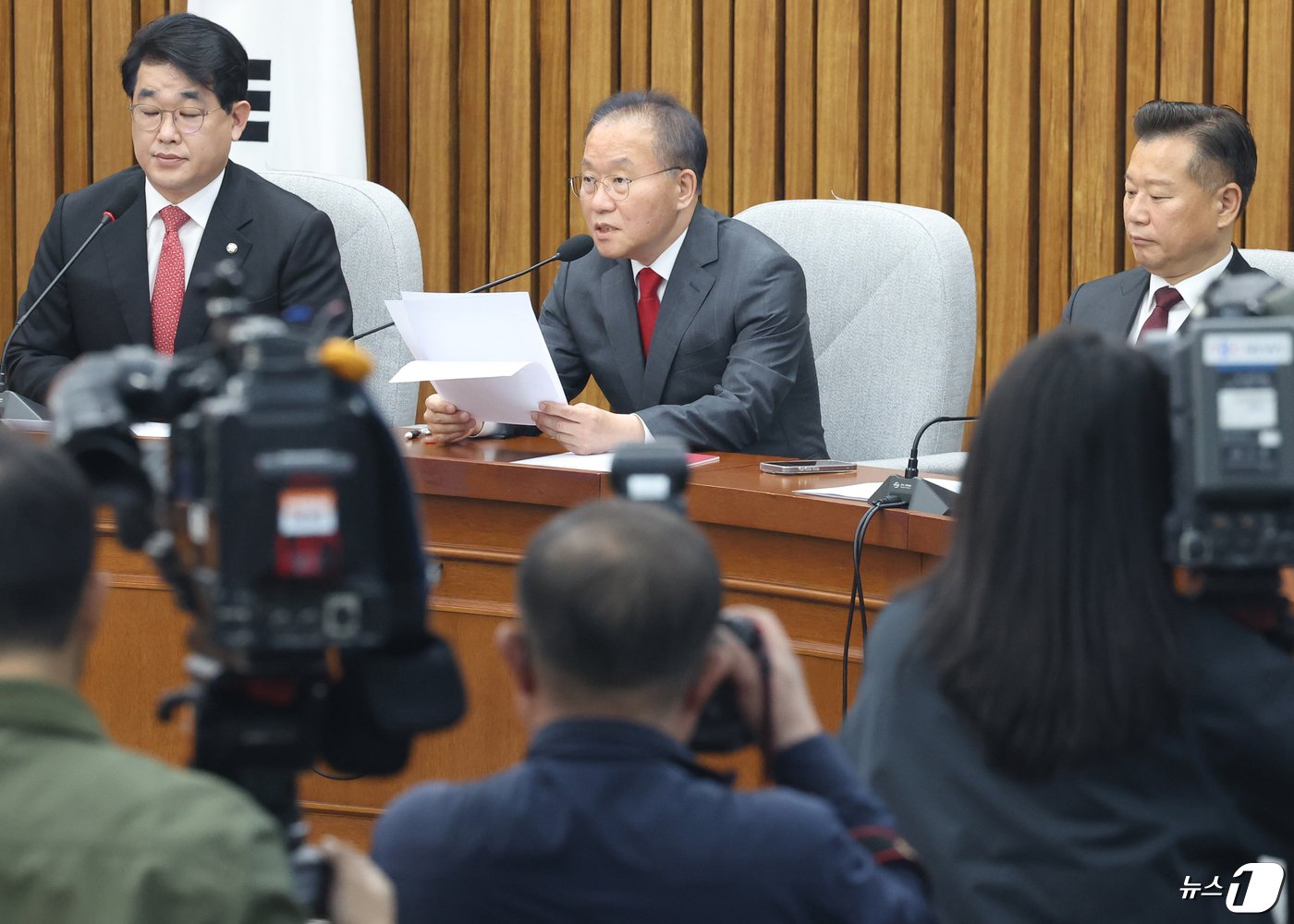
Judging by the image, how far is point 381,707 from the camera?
113 centimetres

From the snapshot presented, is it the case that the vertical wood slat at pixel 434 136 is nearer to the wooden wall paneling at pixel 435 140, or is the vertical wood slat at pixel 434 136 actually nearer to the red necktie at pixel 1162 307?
the wooden wall paneling at pixel 435 140

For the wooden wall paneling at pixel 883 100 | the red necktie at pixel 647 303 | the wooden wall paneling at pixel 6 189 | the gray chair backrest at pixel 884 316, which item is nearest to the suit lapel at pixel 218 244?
the red necktie at pixel 647 303

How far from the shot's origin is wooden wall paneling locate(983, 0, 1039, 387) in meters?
4.48

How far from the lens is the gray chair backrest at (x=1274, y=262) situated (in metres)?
3.32

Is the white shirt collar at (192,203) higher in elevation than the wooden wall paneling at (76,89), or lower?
lower

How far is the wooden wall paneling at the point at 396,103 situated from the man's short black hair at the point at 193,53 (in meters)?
1.25

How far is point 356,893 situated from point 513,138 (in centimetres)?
409

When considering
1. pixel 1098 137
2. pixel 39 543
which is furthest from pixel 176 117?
pixel 39 543

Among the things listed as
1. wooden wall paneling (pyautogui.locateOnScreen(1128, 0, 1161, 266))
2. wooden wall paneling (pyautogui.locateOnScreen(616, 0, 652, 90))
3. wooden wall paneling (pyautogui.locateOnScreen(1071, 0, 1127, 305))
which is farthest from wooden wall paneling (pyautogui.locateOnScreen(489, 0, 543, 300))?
wooden wall paneling (pyautogui.locateOnScreen(1128, 0, 1161, 266))

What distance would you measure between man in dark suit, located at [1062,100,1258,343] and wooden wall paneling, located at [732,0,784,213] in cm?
134

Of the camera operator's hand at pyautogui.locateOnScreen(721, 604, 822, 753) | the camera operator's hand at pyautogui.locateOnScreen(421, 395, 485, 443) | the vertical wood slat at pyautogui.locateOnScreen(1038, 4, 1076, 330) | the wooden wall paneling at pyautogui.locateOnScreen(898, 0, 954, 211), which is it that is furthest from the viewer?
the wooden wall paneling at pyautogui.locateOnScreen(898, 0, 954, 211)

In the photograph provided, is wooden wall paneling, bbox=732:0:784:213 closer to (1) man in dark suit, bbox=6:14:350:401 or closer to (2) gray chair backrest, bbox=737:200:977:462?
(2) gray chair backrest, bbox=737:200:977:462

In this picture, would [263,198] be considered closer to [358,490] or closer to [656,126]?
[656,126]

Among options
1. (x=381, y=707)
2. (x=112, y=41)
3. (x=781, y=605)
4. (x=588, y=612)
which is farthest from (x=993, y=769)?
(x=112, y=41)
